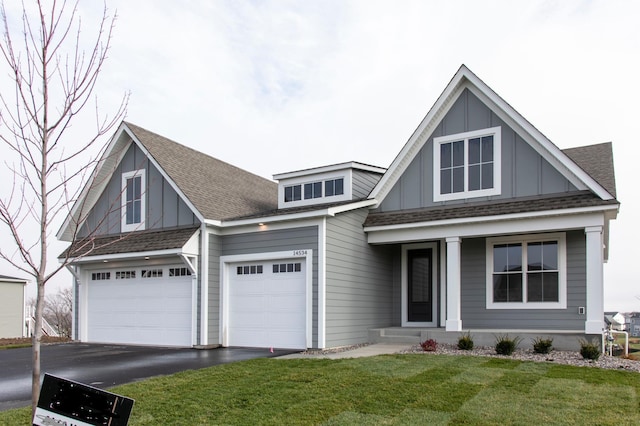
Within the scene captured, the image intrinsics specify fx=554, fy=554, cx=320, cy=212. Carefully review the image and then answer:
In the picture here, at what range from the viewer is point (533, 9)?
13.1 meters

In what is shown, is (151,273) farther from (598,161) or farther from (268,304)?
(598,161)

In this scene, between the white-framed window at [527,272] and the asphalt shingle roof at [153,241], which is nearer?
the white-framed window at [527,272]

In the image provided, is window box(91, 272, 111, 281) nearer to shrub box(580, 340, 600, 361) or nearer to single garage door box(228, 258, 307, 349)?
single garage door box(228, 258, 307, 349)

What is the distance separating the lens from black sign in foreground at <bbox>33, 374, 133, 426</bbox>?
12.1 feet

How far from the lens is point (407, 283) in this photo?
1666 cm

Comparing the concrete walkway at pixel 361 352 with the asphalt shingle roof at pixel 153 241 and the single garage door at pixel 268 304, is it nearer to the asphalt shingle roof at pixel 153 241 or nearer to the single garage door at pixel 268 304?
the single garage door at pixel 268 304

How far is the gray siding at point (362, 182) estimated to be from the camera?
16.9 metres

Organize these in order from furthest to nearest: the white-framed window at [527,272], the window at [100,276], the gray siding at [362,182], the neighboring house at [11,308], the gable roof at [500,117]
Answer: the neighboring house at [11,308]
the window at [100,276]
the gray siding at [362,182]
the white-framed window at [527,272]
the gable roof at [500,117]

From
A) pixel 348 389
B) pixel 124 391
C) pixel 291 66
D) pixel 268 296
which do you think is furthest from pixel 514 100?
pixel 124 391

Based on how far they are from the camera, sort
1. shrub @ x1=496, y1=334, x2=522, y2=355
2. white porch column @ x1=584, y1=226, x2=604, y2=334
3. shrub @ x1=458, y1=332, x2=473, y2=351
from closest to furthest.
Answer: shrub @ x1=496, y1=334, x2=522, y2=355
white porch column @ x1=584, y1=226, x2=604, y2=334
shrub @ x1=458, y1=332, x2=473, y2=351

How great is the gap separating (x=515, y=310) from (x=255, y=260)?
6.92 m

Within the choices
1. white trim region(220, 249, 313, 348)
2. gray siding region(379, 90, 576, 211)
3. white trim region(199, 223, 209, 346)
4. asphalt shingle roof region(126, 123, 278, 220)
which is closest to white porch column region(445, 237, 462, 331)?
gray siding region(379, 90, 576, 211)

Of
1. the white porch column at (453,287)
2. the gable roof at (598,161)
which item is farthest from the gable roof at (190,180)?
the gable roof at (598,161)

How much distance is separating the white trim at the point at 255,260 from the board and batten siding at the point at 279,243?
81 mm
